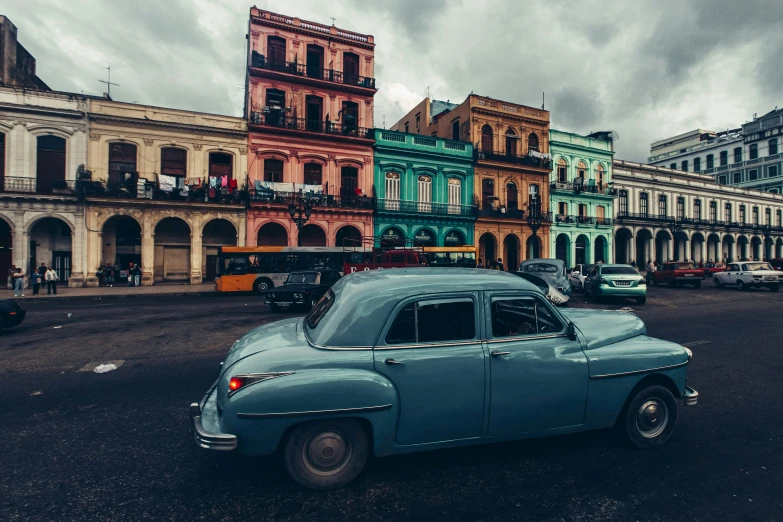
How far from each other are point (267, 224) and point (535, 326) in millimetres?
25117

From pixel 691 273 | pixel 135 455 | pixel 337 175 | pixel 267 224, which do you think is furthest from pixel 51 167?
pixel 691 273

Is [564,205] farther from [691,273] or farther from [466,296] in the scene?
[466,296]

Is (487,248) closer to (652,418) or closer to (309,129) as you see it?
(309,129)

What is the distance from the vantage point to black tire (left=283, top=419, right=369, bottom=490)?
2.67 m

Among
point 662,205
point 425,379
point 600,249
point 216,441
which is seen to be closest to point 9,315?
point 216,441

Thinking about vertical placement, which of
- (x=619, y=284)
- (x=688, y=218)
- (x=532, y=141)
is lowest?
(x=619, y=284)

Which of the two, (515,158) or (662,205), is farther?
(662,205)

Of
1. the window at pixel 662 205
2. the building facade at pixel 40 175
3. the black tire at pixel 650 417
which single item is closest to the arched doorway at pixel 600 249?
the window at pixel 662 205

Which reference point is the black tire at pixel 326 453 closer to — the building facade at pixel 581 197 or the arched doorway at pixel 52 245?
the arched doorway at pixel 52 245

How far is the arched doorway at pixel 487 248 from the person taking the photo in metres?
32.0

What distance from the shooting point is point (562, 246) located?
34969mm

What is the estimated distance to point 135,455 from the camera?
321 cm

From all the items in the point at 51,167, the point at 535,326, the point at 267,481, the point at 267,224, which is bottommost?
the point at 267,481

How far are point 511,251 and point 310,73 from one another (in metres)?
21.6
